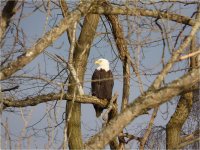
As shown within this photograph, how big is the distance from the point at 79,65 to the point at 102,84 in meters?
1.32

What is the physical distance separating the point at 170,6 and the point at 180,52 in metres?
1.64

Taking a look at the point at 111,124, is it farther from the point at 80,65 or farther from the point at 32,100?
the point at 80,65

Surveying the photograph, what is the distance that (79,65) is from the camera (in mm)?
6512

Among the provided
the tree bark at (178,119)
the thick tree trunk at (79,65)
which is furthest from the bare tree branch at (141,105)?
the tree bark at (178,119)

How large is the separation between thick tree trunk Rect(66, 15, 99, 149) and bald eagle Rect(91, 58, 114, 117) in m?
0.60

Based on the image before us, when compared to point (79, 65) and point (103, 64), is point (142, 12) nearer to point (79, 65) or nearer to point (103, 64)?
point (79, 65)

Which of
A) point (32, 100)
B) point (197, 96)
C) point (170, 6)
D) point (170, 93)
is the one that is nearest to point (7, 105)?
point (32, 100)

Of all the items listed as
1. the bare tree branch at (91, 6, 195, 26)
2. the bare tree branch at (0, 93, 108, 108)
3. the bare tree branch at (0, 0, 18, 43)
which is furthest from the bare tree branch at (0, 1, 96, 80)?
the bare tree branch at (0, 93, 108, 108)

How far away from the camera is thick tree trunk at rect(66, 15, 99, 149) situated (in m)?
6.34

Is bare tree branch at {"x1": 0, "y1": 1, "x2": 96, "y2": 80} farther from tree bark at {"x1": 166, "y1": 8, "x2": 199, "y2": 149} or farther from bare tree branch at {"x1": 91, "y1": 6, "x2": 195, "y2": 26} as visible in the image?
tree bark at {"x1": 166, "y1": 8, "x2": 199, "y2": 149}

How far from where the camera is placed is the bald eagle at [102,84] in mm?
7488

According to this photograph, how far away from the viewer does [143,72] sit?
3.83 meters

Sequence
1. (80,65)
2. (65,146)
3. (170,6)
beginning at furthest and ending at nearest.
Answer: (80,65) < (170,6) < (65,146)

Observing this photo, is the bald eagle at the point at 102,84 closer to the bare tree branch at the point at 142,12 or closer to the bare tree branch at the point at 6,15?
the bare tree branch at the point at 142,12
